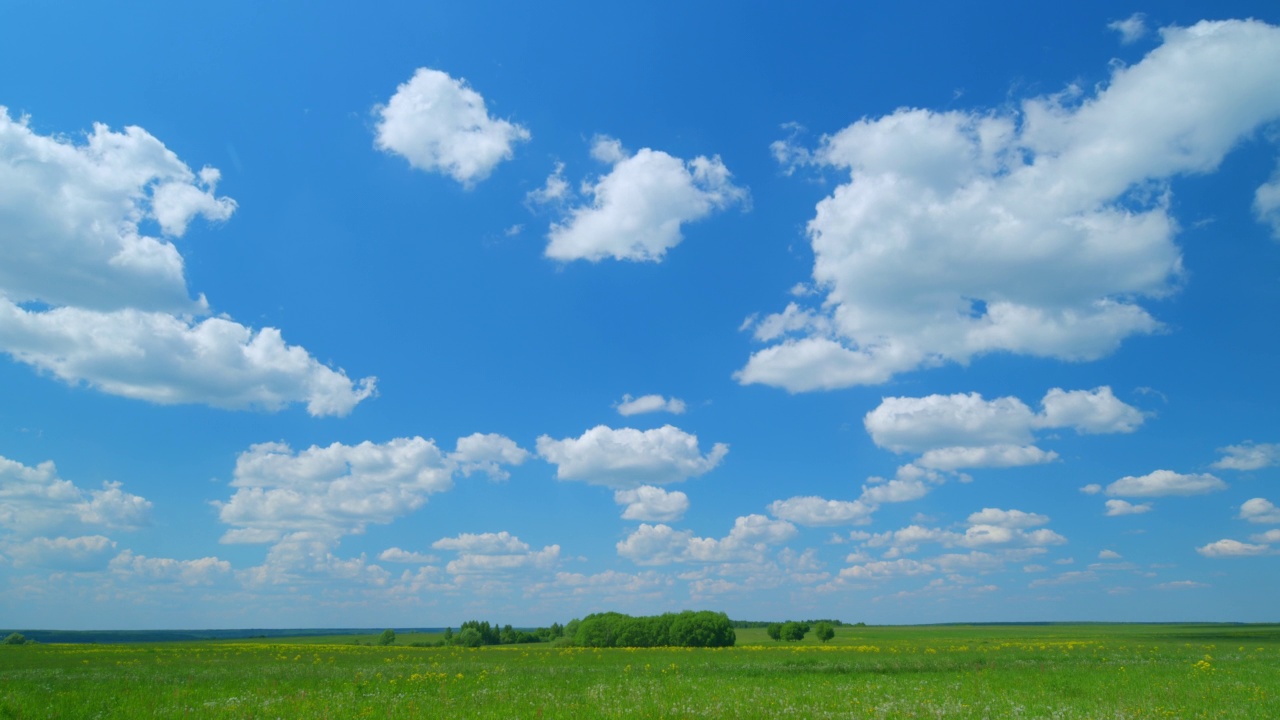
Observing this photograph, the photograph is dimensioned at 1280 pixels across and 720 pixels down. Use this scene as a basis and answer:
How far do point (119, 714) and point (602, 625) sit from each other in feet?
275

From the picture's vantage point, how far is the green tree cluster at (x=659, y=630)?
9069cm

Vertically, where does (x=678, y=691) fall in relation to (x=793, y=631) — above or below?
above

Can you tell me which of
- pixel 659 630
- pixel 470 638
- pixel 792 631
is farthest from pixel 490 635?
pixel 792 631

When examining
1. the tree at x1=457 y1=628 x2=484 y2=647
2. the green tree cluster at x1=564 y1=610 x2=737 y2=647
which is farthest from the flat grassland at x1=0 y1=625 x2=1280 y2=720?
the tree at x1=457 y1=628 x2=484 y2=647

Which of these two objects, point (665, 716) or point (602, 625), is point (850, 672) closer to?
point (665, 716)

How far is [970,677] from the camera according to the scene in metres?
31.2

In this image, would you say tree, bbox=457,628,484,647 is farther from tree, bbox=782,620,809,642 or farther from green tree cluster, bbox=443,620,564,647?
tree, bbox=782,620,809,642

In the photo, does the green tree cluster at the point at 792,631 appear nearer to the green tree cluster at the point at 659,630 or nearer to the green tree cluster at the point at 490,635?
the green tree cluster at the point at 659,630

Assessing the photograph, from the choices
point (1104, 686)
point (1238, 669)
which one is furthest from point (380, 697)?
point (1238, 669)

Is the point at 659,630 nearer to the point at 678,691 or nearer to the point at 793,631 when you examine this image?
the point at 793,631

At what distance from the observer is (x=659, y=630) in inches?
3711

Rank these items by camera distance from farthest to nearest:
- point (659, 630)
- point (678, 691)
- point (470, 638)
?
point (470, 638), point (659, 630), point (678, 691)

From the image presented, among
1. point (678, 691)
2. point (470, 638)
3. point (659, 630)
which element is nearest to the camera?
point (678, 691)

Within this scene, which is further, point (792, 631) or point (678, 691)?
point (792, 631)
